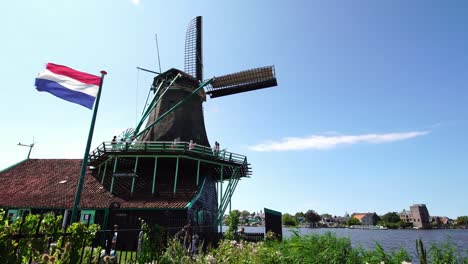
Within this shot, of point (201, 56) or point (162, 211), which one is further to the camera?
point (201, 56)

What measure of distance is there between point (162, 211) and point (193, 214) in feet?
6.93

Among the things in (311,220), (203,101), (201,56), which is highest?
(201,56)

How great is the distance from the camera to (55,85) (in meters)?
9.33

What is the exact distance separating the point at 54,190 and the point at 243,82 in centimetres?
1853

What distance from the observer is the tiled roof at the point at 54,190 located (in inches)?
728

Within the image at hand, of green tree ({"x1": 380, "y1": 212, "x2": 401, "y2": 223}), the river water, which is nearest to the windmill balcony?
the river water

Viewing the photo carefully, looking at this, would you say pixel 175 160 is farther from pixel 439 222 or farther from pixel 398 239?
pixel 439 222

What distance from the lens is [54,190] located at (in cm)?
2167

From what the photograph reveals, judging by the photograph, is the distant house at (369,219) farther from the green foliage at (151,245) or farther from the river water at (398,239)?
the green foliage at (151,245)

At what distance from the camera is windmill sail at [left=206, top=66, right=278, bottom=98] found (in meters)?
27.0

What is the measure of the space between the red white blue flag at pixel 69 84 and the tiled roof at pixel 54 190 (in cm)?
975

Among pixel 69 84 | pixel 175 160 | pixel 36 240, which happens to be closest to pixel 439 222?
pixel 175 160

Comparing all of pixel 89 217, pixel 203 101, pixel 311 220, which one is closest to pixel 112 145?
pixel 89 217

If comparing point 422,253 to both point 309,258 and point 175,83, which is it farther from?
point 175,83
